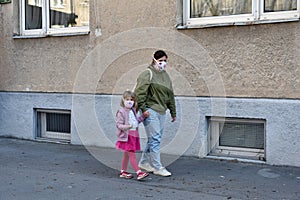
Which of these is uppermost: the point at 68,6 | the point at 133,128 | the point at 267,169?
the point at 68,6

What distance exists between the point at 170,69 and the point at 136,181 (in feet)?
7.53

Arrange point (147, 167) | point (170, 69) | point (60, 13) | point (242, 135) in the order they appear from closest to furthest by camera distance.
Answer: point (147, 167) < point (242, 135) < point (170, 69) < point (60, 13)

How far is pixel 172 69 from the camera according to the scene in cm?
774

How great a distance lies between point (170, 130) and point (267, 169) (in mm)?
1752

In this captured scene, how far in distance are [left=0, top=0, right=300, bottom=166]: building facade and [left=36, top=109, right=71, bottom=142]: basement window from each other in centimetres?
2

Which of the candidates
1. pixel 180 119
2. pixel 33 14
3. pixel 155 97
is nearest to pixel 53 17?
pixel 33 14

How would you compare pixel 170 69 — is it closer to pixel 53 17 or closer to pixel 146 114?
pixel 146 114

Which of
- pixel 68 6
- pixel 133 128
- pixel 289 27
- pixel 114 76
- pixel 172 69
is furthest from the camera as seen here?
pixel 68 6

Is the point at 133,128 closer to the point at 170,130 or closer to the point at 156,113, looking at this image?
the point at 156,113

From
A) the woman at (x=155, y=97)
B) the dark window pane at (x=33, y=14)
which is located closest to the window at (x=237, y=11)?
the woman at (x=155, y=97)

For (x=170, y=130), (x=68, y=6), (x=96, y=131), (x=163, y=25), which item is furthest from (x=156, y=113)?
(x=68, y=6)

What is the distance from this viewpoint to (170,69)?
25.5 feet

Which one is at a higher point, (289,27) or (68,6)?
(68,6)

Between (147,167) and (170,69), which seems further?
(170,69)
